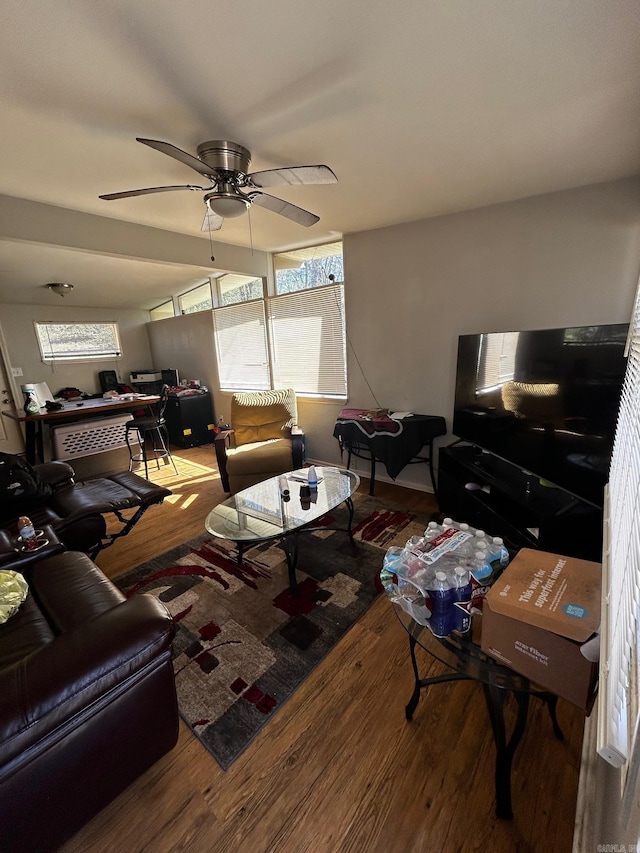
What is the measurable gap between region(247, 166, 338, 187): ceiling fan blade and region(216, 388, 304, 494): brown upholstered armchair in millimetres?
2095

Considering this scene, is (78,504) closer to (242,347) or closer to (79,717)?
(79,717)

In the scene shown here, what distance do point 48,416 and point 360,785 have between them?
14.2 ft

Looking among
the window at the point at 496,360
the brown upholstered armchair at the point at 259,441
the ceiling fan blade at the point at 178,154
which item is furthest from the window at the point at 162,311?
the window at the point at 496,360

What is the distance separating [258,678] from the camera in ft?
4.84

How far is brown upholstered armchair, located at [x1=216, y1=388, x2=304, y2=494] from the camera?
3139 mm

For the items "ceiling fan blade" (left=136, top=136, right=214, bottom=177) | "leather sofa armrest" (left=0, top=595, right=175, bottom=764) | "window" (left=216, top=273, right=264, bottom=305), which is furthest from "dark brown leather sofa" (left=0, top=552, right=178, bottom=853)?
"window" (left=216, top=273, right=264, bottom=305)

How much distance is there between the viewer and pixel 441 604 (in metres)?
1.02

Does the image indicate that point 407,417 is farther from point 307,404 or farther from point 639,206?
point 639,206

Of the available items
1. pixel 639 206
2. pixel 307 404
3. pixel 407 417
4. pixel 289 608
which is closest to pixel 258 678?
pixel 289 608

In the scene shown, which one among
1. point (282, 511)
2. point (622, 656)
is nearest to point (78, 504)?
point (282, 511)

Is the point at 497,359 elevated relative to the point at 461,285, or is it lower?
lower

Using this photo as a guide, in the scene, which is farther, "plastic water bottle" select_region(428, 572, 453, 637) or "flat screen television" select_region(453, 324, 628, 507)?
"flat screen television" select_region(453, 324, 628, 507)

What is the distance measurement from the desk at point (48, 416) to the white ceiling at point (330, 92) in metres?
2.41

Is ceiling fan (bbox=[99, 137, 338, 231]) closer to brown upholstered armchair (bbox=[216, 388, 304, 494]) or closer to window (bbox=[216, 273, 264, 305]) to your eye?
brown upholstered armchair (bbox=[216, 388, 304, 494])
